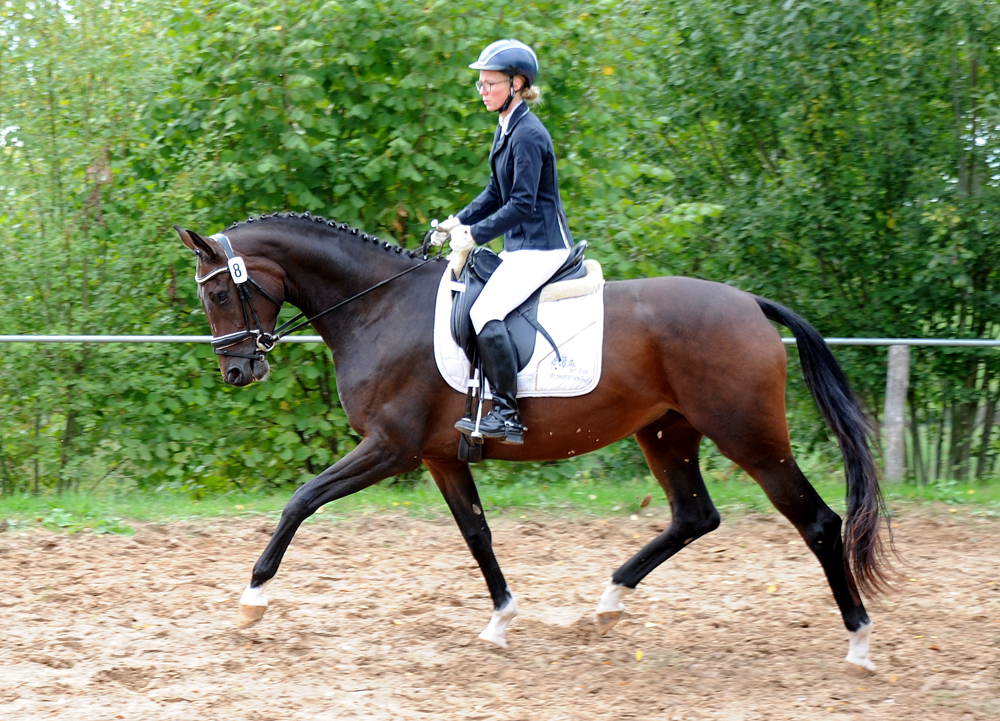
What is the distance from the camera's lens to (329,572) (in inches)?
243

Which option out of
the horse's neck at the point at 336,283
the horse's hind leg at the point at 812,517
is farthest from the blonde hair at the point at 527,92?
the horse's hind leg at the point at 812,517

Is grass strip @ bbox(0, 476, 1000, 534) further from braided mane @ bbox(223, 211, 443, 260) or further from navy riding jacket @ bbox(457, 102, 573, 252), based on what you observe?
navy riding jacket @ bbox(457, 102, 573, 252)

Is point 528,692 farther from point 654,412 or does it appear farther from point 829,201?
A: point 829,201

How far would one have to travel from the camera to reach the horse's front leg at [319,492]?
15.6 feet

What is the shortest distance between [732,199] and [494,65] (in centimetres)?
615

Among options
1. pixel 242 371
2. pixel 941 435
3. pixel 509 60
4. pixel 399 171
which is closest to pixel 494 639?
pixel 242 371

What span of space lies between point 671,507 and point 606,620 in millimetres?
693

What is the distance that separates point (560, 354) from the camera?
4.77m

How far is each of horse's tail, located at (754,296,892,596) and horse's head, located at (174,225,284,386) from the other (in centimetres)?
247

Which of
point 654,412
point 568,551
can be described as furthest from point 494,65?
point 568,551

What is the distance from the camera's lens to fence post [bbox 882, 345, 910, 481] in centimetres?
791

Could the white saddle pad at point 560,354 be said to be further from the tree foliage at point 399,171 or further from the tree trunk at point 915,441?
the tree trunk at point 915,441

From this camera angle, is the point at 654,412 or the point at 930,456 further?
the point at 930,456

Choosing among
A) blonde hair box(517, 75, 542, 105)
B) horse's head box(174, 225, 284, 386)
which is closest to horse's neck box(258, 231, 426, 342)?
horse's head box(174, 225, 284, 386)
